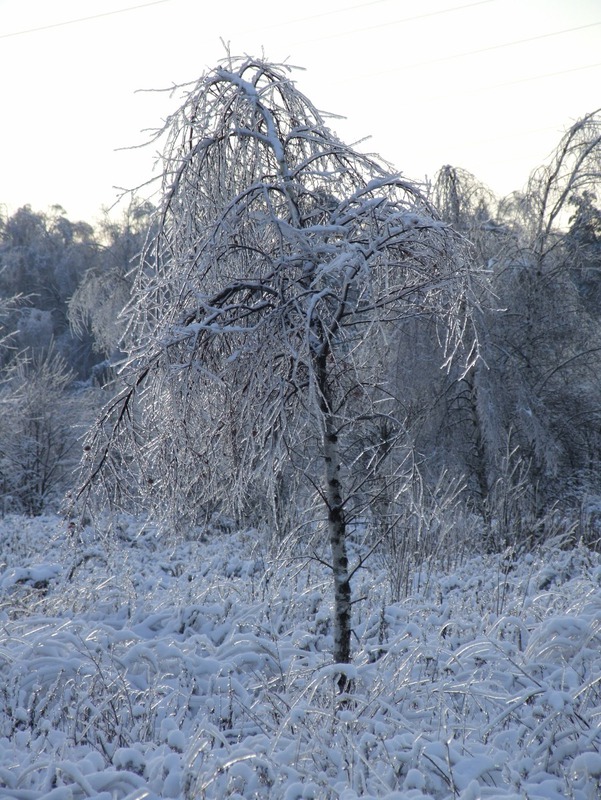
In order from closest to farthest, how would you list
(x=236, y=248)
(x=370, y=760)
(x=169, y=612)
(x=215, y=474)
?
(x=370, y=760) → (x=236, y=248) → (x=215, y=474) → (x=169, y=612)

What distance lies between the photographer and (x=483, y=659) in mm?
5211

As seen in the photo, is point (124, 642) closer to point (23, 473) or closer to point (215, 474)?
point (215, 474)

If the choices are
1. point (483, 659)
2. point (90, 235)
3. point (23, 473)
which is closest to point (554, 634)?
point (483, 659)

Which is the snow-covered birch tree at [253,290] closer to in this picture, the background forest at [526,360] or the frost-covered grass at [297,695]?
the frost-covered grass at [297,695]

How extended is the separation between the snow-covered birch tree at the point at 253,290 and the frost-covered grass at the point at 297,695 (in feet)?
2.52

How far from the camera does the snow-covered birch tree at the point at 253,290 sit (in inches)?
162

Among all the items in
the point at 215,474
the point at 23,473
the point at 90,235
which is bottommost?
the point at 23,473

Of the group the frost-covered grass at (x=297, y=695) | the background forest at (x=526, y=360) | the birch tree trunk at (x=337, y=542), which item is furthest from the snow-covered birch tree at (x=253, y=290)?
the background forest at (x=526, y=360)

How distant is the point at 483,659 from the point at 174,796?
2.70m

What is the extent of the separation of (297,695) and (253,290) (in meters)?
2.59

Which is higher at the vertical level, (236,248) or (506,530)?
(236,248)

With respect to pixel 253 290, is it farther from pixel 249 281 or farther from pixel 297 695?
pixel 297 695

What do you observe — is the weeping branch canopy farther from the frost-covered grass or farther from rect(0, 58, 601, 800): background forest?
the frost-covered grass

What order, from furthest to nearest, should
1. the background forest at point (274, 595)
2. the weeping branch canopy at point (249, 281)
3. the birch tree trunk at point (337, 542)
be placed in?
the birch tree trunk at point (337, 542) → the weeping branch canopy at point (249, 281) → the background forest at point (274, 595)
